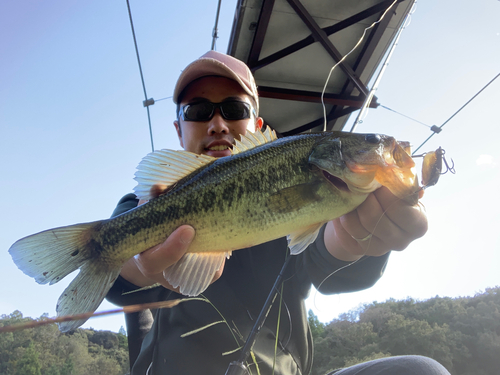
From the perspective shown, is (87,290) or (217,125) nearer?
(87,290)

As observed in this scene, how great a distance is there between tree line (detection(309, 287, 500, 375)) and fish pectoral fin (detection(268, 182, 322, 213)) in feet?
9.53

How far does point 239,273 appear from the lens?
6.59 feet

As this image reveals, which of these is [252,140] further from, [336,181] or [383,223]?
[383,223]

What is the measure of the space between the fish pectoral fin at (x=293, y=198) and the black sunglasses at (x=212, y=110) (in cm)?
117

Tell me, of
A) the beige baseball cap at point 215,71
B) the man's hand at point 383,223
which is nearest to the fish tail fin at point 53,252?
the man's hand at point 383,223

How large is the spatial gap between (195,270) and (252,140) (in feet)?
2.12

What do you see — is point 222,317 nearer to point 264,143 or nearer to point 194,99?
point 264,143

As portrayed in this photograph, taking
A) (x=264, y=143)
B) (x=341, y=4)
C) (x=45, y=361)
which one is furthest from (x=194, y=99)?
(x=45, y=361)

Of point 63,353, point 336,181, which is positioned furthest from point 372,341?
point 63,353

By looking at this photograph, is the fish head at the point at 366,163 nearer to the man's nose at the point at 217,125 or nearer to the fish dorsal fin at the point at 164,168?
the fish dorsal fin at the point at 164,168

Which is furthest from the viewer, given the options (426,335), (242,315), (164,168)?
(426,335)

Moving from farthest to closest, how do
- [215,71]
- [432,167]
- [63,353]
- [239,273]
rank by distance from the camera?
[63,353] → [215,71] → [239,273] → [432,167]

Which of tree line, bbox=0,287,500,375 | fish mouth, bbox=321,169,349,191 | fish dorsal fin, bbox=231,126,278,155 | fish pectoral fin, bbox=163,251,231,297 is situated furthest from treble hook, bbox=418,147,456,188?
tree line, bbox=0,287,500,375

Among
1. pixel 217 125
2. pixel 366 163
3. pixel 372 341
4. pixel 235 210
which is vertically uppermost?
pixel 217 125
